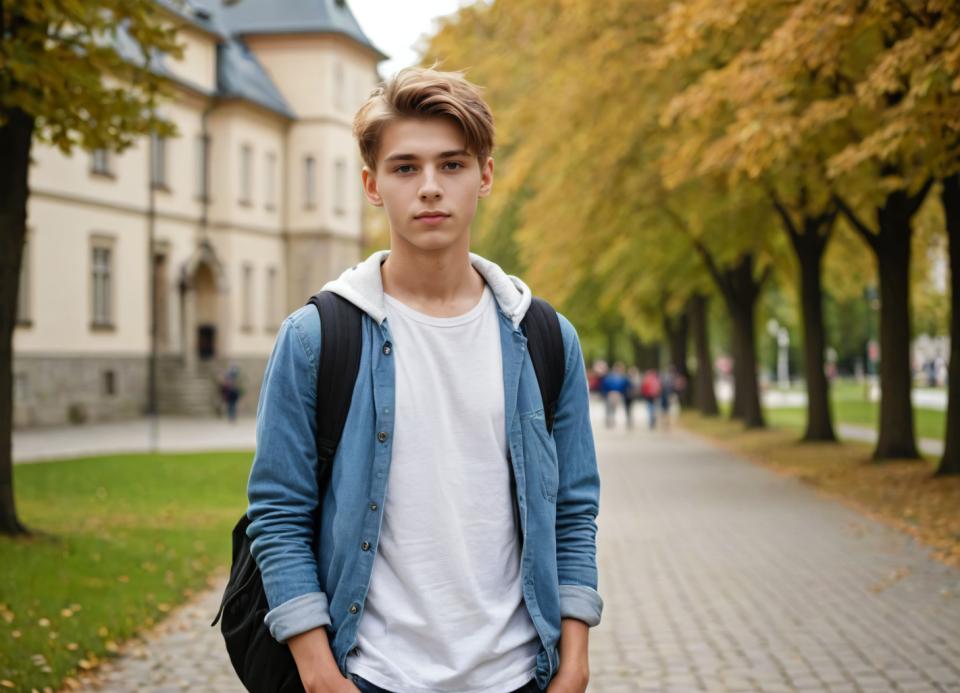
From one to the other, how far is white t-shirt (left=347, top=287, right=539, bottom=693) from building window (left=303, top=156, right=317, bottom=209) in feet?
179

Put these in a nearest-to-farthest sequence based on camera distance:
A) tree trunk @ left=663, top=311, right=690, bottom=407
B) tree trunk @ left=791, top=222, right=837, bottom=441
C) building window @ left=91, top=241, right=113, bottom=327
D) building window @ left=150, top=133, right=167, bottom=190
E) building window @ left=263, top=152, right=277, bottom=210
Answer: tree trunk @ left=791, top=222, right=837, bottom=441 → building window @ left=91, top=241, right=113, bottom=327 → building window @ left=150, top=133, right=167, bottom=190 → tree trunk @ left=663, top=311, right=690, bottom=407 → building window @ left=263, top=152, right=277, bottom=210

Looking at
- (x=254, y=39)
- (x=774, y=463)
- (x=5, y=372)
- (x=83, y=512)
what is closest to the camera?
(x=5, y=372)

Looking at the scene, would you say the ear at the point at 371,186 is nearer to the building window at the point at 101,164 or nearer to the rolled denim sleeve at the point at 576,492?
the rolled denim sleeve at the point at 576,492

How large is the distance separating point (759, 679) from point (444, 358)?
Answer: 517 cm

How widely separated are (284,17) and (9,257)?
4652cm

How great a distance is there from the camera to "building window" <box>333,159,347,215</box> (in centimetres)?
5747

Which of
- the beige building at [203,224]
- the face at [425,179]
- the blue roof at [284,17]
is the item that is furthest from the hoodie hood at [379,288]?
the blue roof at [284,17]

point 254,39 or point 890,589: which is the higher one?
point 254,39

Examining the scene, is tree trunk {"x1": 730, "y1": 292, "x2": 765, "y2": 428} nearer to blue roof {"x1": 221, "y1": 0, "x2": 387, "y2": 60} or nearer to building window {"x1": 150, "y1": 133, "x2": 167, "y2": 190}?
building window {"x1": 150, "y1": 133, "x2": 167, "y2": 190}

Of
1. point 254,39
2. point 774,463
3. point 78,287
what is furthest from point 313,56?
point 774,463

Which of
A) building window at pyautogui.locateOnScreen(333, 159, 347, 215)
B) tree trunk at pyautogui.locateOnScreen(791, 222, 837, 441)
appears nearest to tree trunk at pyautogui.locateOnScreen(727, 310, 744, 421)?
tree trunk at pyautogui.locateOnScreen(791, 222, 837, 441)

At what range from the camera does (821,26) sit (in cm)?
1261

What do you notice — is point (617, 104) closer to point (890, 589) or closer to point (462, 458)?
point (890, 589)

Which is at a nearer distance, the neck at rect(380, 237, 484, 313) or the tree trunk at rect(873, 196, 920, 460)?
the neck at rect(380, 237, 484, 313)
